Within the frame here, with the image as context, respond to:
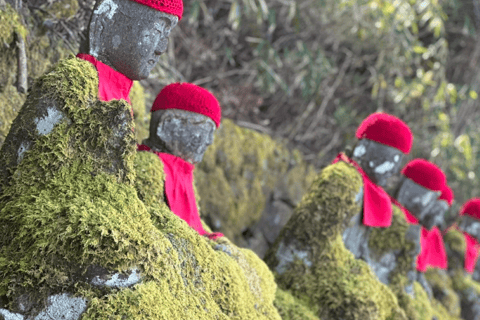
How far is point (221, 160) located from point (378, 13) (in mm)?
2881

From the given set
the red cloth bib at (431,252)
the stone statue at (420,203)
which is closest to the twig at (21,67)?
the stone statue at (420,203)

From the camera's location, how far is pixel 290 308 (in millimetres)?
2607

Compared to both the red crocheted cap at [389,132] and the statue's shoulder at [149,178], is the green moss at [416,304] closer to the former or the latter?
the red crocheted cap at [389,132]

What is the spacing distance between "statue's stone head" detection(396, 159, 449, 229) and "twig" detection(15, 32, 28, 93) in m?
3.11

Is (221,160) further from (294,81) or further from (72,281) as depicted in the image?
(72,281)

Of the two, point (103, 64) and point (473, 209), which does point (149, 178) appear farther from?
point (473, 209)

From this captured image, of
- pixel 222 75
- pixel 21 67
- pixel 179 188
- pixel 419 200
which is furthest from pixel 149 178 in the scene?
pixel 222 75

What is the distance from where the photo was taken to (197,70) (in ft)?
19.2

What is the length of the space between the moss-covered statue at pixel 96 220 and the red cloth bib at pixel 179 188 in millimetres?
130

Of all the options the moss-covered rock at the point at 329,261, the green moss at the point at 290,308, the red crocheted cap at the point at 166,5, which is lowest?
the green moss at the point at 290,308

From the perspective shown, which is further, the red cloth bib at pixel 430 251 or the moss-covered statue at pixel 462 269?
the moss-covered statue at pixel 462 269

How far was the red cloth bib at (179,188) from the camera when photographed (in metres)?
2.22

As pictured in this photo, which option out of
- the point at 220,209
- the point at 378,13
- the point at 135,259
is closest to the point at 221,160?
the point at 220,209

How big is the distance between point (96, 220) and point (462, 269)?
5.19m
